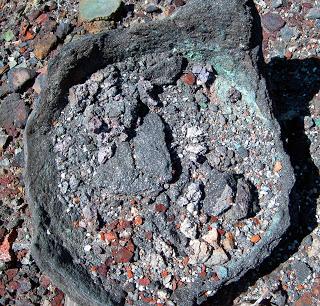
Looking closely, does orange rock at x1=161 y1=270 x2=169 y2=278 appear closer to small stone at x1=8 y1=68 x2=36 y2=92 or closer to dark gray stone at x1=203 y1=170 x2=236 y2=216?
dark gray stone at x1=203 y1=170 x2=236 y2=216

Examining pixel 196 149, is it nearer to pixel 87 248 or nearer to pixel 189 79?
pixel 189 79

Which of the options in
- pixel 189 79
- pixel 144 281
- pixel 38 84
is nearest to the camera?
pixel 144 281

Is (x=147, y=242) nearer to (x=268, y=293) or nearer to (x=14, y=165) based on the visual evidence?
(x=268, y=293)

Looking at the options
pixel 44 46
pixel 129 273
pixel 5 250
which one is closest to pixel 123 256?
pixel 129 273

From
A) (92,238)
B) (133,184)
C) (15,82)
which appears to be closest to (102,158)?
(133,184)

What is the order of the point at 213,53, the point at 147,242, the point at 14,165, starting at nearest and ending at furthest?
the point at 147,242
the point at 213,53
the point at 14,165

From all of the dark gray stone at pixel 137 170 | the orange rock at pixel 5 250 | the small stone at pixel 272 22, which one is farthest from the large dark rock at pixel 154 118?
the small stone at pixel 272 22

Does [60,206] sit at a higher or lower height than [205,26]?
lower
